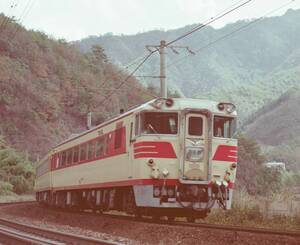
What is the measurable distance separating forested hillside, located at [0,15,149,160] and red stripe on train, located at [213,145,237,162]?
41.1 metres

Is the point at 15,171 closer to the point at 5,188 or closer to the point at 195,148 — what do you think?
the point at 5,188

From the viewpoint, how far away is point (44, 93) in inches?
2763

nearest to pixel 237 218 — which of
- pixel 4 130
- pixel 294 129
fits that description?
pixel 4 130

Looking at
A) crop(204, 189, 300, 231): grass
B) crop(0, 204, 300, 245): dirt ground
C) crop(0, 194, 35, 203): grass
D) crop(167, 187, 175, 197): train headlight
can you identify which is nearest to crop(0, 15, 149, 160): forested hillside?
crop(0, 194, 35, 203): grass

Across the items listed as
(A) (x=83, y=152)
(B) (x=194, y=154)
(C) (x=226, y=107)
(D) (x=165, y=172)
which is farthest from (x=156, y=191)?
(A) (x=83, y=152)

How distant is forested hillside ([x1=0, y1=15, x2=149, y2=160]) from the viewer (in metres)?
62.0

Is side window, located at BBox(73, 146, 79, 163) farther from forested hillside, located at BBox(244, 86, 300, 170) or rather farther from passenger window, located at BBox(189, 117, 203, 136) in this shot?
forested hillside, located at BBox(244, 86, 300, 170)

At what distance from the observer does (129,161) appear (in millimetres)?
16625

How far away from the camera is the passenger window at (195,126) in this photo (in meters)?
16.3

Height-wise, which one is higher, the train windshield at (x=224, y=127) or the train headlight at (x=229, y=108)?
the train headlight at (x=229, y=108)

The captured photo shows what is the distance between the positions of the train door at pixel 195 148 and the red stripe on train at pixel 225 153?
0.35m

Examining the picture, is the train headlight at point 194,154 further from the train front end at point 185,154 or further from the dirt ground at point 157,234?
the dirt ground at point 157,234

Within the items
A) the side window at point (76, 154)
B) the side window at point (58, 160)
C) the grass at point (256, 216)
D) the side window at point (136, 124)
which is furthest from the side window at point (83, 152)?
the side window at point (136, 124)

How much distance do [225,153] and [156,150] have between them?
2060mm
